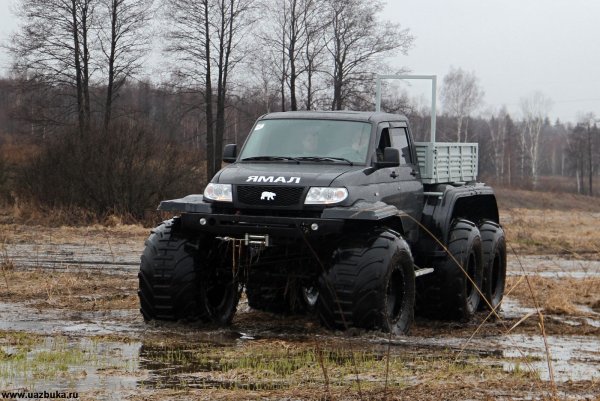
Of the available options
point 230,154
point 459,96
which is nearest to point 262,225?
point 230,154

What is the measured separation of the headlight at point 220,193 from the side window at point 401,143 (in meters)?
2.57

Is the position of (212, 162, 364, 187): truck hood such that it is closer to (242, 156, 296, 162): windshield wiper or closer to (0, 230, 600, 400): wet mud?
(242, 156, 296, 162): windshield wiper

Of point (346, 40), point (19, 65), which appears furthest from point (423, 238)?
point (346, 40)

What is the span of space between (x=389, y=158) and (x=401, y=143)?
4.53ft

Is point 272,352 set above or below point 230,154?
below

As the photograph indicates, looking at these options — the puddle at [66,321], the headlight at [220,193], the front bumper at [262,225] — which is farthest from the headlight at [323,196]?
the puddle at [66,321]

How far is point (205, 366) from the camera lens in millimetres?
8672

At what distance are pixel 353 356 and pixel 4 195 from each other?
30094 millimetres

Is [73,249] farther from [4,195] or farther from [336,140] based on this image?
[4,195]

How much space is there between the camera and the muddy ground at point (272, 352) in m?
7.62

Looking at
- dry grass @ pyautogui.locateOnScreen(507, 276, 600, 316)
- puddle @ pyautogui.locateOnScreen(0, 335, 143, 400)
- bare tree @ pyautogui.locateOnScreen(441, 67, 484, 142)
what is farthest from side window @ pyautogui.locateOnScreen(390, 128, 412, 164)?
bare tree @ pyautogui.locateOnScreen(441, 67, 484, 142)

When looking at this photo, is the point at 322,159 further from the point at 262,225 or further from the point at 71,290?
the point at 71,290

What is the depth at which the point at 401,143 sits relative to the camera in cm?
1347

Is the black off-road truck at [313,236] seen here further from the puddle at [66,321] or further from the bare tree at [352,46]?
the bare tree at [352,46]
